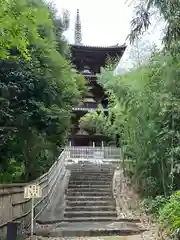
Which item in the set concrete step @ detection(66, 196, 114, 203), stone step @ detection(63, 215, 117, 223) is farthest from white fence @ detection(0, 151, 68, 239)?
stone step @ detection(63, 215, 117, 223)

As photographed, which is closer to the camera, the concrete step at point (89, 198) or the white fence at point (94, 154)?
the concrete step at point (89, 198)

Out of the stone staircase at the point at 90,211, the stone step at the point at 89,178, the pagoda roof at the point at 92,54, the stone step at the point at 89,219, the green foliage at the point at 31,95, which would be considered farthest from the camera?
the pagoda roof at the point at 92,54

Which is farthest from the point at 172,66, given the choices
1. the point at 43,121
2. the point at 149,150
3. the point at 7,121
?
the point at 7,121

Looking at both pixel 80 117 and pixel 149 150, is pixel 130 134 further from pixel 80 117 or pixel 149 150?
pixel 80 117

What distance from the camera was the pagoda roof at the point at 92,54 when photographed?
2509 cm

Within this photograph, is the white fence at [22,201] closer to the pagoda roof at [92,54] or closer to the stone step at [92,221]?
the stone step at [92,221]

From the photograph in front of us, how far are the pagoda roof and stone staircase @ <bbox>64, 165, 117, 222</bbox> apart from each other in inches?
520

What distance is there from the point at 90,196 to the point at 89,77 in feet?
51.4

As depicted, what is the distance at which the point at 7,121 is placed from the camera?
7.42m

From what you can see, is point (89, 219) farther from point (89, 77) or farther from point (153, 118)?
point (89, 77)

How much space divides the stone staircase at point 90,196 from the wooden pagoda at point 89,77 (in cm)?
998

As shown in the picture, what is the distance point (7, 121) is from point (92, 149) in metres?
11.1

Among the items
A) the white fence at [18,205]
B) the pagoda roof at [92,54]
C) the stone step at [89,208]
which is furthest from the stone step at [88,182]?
the pagoda roof at [92,54]

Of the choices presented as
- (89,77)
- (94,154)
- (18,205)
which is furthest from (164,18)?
(89,77)
